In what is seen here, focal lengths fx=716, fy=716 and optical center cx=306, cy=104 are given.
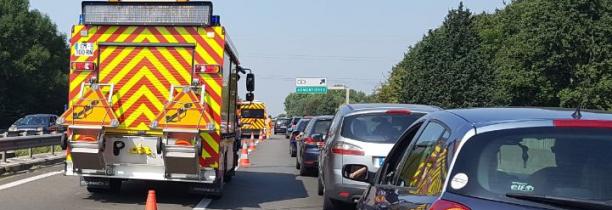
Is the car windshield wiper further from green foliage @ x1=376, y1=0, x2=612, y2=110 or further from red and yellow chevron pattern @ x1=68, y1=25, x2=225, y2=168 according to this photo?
green foliage @ x1=376, y1=0, x2=612, y2=110

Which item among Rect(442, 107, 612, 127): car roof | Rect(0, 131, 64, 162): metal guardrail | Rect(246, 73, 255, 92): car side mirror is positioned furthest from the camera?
Rect(0, 131, 64, 162): metal guardrail

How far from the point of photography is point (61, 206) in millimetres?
10102

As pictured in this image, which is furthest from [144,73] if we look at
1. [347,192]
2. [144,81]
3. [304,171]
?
[304,171]

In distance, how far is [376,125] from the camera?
951 cm

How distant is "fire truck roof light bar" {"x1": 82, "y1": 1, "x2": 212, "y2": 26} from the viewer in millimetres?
10781

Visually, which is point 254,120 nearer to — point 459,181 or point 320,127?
point 320,127

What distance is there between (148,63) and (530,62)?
48.5 metres

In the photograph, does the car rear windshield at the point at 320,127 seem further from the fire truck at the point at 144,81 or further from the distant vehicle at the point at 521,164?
the distant vehicle at the point at 521,164

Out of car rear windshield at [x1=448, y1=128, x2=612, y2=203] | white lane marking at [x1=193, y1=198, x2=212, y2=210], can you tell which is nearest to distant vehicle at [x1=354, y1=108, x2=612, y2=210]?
car rear windshield at [x1=448, y1=128, x2=612, y2=203]

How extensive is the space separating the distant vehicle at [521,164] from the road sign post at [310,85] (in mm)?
67530

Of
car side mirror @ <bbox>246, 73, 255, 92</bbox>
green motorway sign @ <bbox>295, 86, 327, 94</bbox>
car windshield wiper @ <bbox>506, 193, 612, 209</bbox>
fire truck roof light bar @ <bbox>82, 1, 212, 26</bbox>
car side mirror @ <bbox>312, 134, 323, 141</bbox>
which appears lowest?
car side mirror @ <bbox>312, 134, 323, 141</bbox>

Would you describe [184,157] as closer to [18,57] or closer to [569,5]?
[569,5]

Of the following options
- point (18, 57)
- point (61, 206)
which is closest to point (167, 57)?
point (61, 206)

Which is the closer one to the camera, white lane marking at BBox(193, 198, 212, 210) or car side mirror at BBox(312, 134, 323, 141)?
white lane marking at BBox(193, 198, 212, 210)
